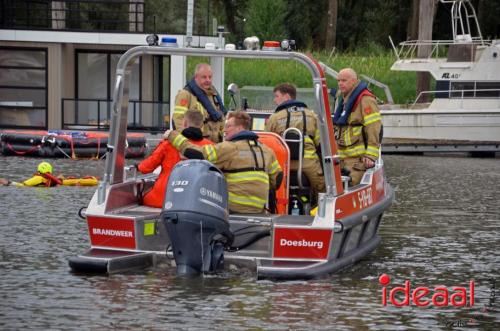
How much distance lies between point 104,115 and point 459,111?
945cm

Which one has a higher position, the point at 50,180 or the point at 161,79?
the point at 161,79

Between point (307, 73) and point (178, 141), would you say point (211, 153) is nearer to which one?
point (178, 141)

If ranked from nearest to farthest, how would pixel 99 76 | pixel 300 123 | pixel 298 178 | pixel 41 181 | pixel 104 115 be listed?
pixel 298 178, pixel 300 123, pixel 41 181, pixel 104 115, pixel 99 76

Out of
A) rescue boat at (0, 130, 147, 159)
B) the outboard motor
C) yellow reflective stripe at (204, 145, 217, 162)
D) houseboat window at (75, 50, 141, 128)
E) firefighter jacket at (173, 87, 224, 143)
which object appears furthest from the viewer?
houseboat window at (75, 50, 141, 128)

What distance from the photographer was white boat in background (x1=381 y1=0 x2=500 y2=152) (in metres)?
32.0

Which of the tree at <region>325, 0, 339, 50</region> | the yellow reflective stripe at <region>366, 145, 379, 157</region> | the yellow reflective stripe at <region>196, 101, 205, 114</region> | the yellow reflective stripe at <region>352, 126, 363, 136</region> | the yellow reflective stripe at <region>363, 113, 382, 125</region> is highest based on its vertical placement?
the tree at <region>325, 0, 339, 50</region>

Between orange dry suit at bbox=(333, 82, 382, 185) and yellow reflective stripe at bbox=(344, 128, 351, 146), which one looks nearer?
orange dry suit at bbox=(333, 82, 382, 185)

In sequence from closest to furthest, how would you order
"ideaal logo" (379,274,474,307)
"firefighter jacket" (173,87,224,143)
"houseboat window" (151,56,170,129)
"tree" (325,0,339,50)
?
"ideaal logo" (379,274,474,307) < "firefighter jacket" (173,87,224,143) < "houseboat window" (151,56,170,129) < "tree" (325,0,339,50)

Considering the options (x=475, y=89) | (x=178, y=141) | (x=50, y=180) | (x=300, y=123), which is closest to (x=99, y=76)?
(x=475, y=89)

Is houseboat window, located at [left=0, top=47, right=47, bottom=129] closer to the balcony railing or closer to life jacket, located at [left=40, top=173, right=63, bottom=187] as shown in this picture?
the balcony railing

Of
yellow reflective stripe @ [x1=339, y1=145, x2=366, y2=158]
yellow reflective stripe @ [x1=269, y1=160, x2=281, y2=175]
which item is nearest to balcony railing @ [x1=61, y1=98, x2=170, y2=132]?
yellow reflective stripe @ [x1=339, y1=145, x2=366, y2=158]

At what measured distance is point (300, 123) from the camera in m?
13.1

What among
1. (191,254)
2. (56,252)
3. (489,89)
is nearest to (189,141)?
(191,254)

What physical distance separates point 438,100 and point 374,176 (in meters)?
19.7
